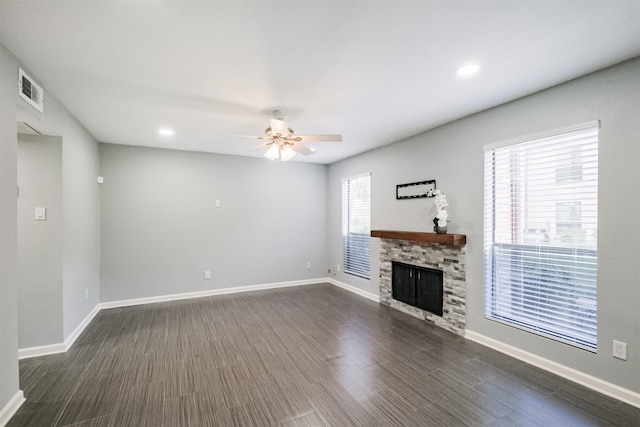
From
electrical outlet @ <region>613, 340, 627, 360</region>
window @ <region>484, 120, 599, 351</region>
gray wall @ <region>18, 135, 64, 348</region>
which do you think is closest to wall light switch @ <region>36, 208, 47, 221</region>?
gray wall @ <region>18, 135, 64, 348</region>

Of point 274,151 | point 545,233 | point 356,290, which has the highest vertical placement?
point 274,151

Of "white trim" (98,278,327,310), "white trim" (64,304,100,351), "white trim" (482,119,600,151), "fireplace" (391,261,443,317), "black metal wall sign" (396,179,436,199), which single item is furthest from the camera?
"white trim" (98,278,327,310)

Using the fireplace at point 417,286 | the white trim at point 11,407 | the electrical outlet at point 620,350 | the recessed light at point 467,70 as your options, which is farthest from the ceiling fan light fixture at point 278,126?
the electrical outlet at point 620,350

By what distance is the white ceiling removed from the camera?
1.67 m

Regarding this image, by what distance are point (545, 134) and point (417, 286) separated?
240 centimetres

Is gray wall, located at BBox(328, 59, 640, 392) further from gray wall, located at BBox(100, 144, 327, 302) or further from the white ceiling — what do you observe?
gray wall, located at BBox(100, 144, 327, 302)

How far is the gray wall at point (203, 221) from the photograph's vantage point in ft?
15.3

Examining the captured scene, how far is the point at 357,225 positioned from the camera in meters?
5.62

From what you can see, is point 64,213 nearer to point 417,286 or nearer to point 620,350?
point 417,286

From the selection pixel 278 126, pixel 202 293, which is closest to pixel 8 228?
pixel 278 126

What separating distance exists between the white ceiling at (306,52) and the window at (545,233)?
25.2 inches

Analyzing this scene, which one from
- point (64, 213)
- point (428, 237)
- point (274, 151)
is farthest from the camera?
point (428, 237)

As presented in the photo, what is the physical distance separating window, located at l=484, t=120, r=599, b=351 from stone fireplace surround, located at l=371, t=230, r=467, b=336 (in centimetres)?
31

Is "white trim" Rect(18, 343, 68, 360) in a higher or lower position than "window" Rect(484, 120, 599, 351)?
lower
